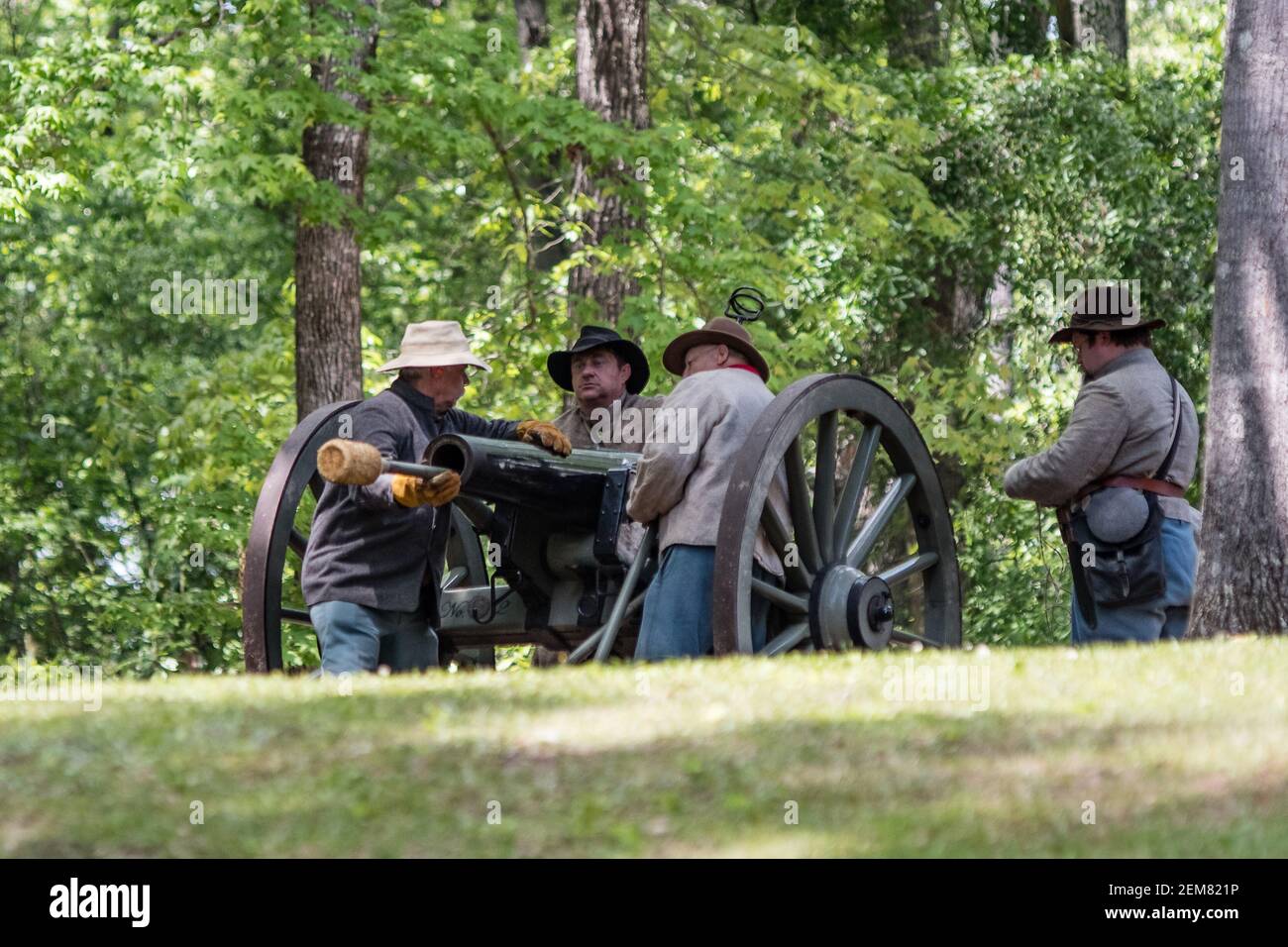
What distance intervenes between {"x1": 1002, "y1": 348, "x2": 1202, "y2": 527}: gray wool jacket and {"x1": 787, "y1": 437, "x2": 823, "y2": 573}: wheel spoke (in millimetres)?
885

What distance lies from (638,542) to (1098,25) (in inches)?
560

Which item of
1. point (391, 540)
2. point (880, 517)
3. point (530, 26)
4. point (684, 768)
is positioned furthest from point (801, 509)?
point (530, 26)

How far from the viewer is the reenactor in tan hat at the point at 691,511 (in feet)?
25.8

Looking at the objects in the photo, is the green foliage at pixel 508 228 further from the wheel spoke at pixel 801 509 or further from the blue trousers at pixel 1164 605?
the blue trousers at pixel 1164 605

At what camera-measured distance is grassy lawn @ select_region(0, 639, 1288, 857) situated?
405cm

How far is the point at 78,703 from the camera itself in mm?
6043

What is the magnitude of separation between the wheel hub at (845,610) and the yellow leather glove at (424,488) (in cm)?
160

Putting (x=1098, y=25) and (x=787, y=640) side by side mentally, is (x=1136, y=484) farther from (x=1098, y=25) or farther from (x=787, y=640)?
(x=1098, y=25)

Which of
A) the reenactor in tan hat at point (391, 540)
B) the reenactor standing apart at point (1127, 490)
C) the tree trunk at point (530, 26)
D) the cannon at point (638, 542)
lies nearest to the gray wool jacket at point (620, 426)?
the cannon at point (638, 542)

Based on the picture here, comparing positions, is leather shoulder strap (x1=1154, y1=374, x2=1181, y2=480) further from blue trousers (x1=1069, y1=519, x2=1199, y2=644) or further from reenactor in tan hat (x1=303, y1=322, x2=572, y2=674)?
reenactor in tan hat (x1=303, y1=322, x2=572, y2=674)

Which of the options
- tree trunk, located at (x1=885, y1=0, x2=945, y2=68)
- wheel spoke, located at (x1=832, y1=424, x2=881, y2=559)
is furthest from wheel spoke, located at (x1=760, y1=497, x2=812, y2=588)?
tree trunk, located at (x1=885, y1=0, x2=945, y2=68)

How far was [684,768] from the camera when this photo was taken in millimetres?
4598

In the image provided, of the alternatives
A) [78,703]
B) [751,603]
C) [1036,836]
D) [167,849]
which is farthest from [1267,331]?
[167,849]
